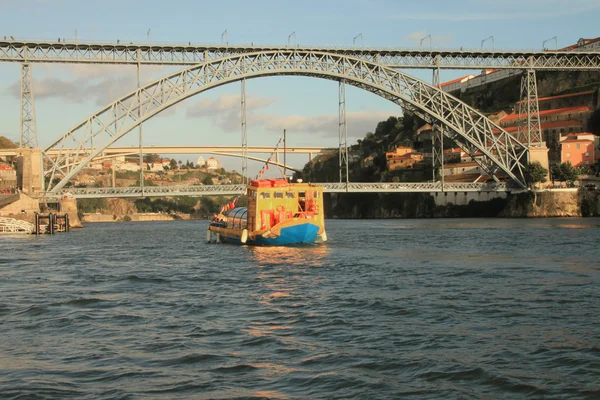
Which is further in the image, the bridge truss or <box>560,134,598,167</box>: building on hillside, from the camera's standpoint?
<box>560,134,598,167</box>: building on hillside

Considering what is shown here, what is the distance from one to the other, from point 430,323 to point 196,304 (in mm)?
6164

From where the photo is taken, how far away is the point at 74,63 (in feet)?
217

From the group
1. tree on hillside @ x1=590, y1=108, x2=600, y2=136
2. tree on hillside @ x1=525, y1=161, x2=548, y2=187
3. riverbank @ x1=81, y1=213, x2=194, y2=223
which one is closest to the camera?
tree on hillside @ x1=525, y1=161, x2=548, y2=187

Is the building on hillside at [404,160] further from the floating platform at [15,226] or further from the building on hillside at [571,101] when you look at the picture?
the floating platform at [15,226]

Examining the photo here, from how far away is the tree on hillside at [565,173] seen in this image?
83.8m

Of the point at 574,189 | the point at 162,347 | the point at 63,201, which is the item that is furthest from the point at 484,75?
the point at 162,347

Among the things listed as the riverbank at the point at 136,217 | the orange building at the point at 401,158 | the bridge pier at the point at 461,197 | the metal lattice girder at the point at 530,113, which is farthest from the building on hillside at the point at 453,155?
the riverbank at the point at 136,217

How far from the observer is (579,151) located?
92.7 metres

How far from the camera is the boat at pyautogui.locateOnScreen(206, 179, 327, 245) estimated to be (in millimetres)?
40844

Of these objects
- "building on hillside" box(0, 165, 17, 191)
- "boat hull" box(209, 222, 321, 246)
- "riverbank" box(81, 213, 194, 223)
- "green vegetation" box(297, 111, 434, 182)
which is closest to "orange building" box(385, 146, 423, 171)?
"green vegetation" box(297, 111, 434, 182)

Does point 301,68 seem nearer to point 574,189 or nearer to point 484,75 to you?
point 574,189

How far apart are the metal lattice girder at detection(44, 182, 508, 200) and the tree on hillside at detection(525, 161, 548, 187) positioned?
2765 mm

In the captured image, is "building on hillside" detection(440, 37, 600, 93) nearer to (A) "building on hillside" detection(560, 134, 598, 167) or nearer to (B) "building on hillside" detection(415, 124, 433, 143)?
(B) "building on hillside" detection(415, 124, 433, 143)

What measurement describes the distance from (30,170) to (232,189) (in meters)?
18.0
